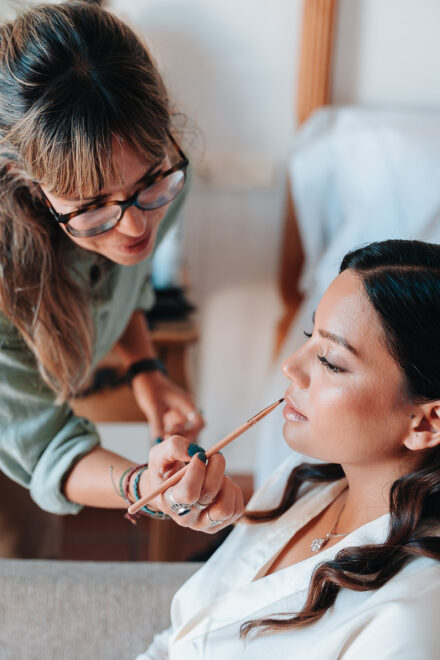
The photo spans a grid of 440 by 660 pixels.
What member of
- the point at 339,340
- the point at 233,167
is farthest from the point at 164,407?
the point at 233,167

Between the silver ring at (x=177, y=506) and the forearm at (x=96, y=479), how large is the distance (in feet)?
0.51

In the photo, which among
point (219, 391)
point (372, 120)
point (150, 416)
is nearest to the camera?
point (150, 416)

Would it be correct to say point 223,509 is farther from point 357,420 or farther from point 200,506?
point 357,420

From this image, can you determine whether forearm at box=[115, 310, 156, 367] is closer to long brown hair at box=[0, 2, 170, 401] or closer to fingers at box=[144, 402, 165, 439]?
fingers at box=[144, 402, 165, 439]

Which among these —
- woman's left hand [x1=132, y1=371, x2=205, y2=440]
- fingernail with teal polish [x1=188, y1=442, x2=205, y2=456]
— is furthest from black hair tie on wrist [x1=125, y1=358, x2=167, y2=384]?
fingernail with teal polish [x1=188, y1=442, x2=205, y2=456]

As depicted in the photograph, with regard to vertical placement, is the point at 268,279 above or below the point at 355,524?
below

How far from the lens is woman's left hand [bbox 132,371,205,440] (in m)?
1.24

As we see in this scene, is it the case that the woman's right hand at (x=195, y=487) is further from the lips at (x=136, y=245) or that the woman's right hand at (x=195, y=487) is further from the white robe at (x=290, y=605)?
the lips at (x=136, y=245)

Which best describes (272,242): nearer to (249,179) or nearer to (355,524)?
(249,179)

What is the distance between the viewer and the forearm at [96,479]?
94 cm

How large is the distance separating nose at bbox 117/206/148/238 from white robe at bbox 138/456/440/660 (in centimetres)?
43

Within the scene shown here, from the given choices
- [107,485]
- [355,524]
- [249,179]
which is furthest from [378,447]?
[249,179]

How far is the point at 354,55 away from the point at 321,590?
1.52m

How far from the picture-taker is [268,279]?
6.91ft
